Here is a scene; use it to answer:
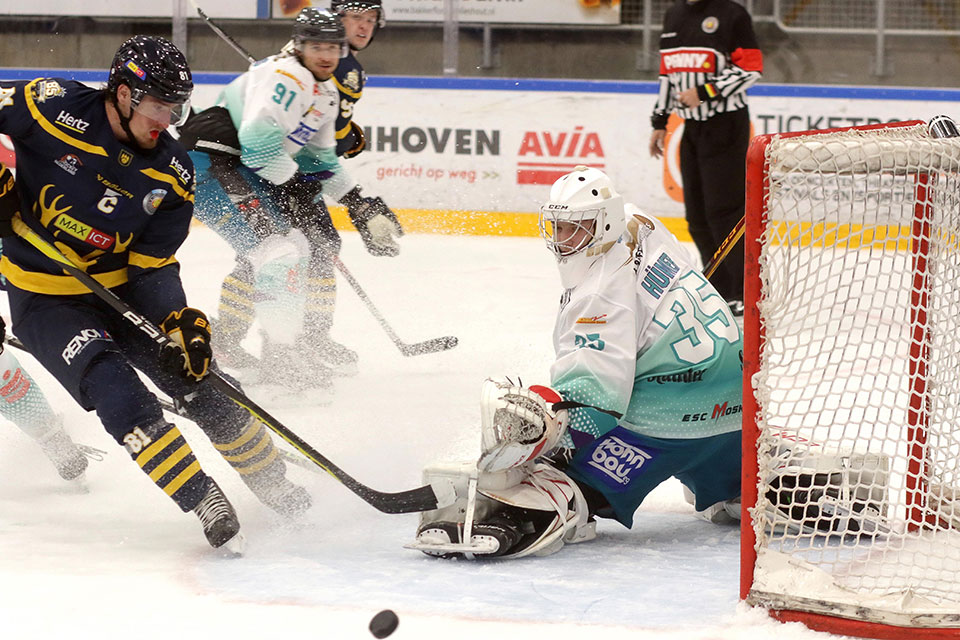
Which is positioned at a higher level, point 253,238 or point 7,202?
point 7,202

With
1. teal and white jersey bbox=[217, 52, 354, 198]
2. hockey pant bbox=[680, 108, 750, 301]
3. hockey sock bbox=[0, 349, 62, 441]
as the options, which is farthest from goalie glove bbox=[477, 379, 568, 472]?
hockey pant bbox=[680, 108, 750, 301]

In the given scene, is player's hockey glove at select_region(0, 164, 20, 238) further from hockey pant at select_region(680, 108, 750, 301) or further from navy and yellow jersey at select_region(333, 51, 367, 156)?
hockey pant at select_region(680, 108, 750, 301)

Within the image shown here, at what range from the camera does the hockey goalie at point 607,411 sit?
249 cm

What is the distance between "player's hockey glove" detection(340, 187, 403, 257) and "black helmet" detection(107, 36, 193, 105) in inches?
65.6

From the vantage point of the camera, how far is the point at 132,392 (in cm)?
255

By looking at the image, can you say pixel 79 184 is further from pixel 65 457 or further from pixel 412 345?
pixel 412 345

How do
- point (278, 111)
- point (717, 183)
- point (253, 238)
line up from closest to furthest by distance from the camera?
point (278, 111) → point (253, 238) → point (717, 183)

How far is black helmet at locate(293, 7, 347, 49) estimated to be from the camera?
388cm

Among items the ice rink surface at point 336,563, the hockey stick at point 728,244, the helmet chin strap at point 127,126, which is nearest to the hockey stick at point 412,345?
the ice rink surface at point 336,563

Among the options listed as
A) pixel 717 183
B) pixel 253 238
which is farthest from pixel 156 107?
pixel 717 183

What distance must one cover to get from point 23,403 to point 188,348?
707mm

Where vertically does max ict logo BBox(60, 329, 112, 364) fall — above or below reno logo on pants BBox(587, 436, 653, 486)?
above

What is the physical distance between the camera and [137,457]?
2543 millimetres

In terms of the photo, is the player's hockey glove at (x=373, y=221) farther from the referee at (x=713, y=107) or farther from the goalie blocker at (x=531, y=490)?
the goalie blocker at (x=531, y=490)
